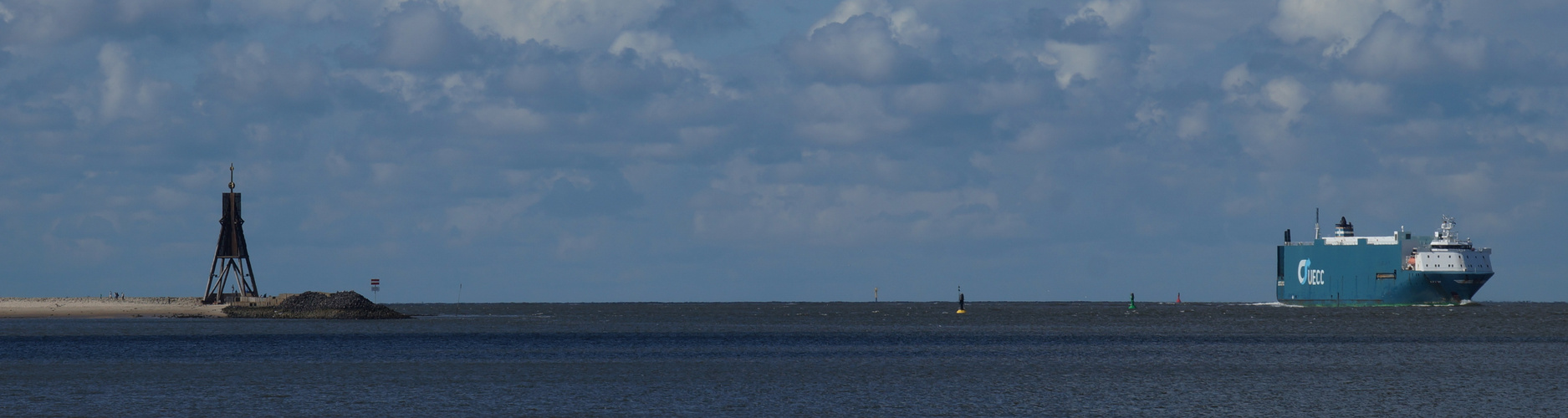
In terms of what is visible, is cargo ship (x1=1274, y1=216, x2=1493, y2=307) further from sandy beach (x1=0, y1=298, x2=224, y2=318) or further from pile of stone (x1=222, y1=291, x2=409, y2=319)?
sandy beach (x1=0, y1=298, x2=224, y2=318)

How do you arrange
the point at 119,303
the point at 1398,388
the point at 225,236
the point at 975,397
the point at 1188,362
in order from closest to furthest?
1. the point at 975,397
2. the point at 1398,388
3. the point at 1188,362
4. the point at 225,236
5. the point at 119,303

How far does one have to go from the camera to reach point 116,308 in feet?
441

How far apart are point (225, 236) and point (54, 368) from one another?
72854 millimetres

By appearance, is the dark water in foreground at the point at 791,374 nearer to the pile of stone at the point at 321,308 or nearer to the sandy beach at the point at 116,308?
the pile of stone at the point at 321,308

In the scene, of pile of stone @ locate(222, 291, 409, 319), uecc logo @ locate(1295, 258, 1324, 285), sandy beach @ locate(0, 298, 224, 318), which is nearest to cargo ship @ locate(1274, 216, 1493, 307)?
uecc logo @ locate(1295, 258, 1324, 285)

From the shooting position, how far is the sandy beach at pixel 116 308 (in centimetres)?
12862

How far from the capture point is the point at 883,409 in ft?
120

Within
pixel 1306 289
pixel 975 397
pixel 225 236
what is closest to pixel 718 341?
pixel 975 397

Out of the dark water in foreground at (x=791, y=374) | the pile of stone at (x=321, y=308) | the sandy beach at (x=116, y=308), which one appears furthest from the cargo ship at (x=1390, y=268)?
the sandy beach at (x=116, y=308)

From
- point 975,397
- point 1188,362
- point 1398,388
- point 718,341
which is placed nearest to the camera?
point 975,397

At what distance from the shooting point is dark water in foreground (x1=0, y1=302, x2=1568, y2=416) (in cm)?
3756

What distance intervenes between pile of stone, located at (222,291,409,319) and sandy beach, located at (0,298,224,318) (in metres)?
4.77

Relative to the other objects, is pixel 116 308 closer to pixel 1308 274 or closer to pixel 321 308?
pixel 321 308

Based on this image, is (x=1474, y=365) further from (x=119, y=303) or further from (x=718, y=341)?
(x=119, y=303)
